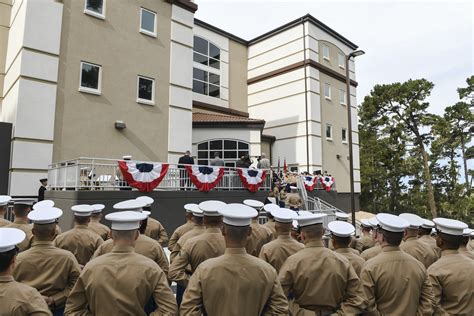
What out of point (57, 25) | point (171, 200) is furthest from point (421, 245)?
point (57, 25)

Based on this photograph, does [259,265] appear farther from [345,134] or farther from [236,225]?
[345,134]

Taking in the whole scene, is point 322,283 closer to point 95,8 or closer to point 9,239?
point 9,239

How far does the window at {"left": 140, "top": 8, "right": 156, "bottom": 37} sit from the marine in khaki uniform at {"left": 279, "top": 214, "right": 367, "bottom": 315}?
584 inches

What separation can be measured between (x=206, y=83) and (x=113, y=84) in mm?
9420

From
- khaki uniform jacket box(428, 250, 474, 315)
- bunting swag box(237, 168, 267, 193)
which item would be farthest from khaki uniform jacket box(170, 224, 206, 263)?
bunting swag box(237, 168, 267, 193)

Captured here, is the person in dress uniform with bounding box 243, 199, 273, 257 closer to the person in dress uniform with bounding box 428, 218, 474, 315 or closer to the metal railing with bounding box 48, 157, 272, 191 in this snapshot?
the person in dress uniform with bounding box 428, 218, 474, 315

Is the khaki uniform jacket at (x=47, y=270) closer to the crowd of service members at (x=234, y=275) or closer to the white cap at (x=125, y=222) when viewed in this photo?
the crowd of service members at (x=234, y=275)

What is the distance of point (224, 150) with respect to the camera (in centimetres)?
1900

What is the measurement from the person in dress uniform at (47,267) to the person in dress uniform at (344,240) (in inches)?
107

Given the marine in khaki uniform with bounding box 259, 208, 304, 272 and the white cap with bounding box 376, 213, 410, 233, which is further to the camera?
the marine in khaki uniform with bounding box 259, 208, 304, 272

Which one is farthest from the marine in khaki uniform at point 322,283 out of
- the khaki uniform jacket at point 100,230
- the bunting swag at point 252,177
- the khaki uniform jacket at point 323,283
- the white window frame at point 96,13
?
the white window frame at point 96,13

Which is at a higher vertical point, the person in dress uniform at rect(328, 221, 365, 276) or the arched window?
the arched window

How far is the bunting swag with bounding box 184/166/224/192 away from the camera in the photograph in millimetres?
11984

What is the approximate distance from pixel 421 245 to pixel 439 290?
5.23 ft
